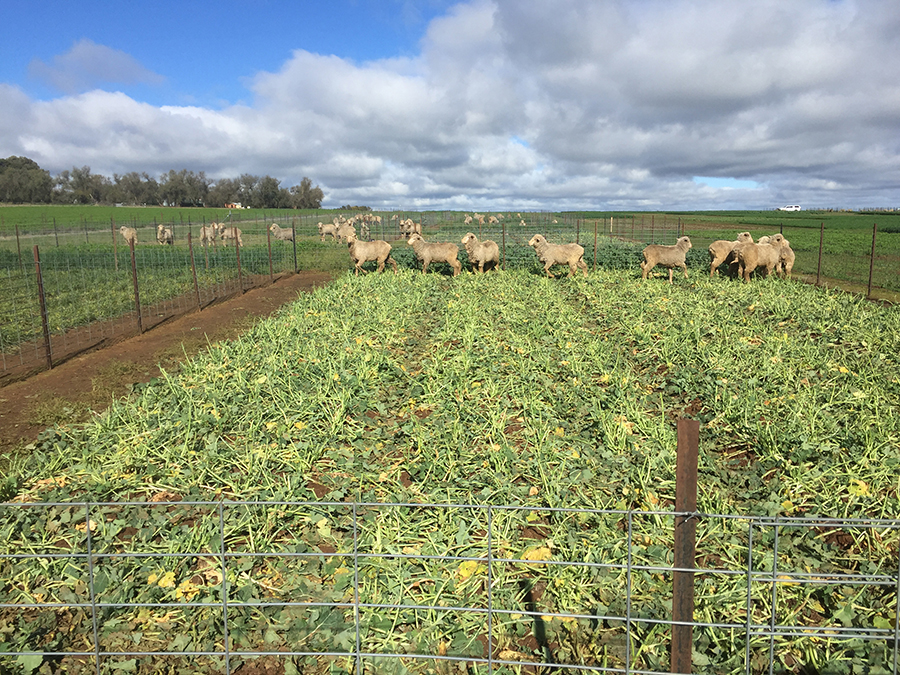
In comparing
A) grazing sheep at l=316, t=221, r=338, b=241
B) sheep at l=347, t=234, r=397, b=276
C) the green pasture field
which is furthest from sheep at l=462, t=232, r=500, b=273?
grazing sheep at l=316, t=221, r=338, b=241

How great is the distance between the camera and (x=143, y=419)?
5.72 metres

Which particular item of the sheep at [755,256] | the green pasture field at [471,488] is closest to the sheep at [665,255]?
the sheep at [755,256]

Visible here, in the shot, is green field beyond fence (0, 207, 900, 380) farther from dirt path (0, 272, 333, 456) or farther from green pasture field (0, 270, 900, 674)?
green pasture field (0, 270, 900, 674)

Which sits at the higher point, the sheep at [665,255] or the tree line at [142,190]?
the tree line at [142,190]

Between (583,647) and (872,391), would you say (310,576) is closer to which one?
(583,647)

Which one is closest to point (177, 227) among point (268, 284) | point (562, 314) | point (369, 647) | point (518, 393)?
point (268, 284)

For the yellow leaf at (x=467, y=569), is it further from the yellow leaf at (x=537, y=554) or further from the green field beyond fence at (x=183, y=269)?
the green field beyond fence at (x=183, y=269)

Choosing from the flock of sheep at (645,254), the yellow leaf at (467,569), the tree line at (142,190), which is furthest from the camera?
the tree line at (142,190)

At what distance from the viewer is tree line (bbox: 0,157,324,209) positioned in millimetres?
73488

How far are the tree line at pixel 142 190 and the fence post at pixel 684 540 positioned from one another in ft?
303

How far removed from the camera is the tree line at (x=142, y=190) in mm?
73488

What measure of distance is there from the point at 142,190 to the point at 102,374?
307ft

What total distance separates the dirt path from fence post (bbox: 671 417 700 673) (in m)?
6.34

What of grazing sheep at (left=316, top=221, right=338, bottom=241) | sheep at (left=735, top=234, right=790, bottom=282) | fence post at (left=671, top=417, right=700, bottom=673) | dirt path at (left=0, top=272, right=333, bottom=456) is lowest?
dirt path at (left=0, top=272, right=333, bottom=456)
